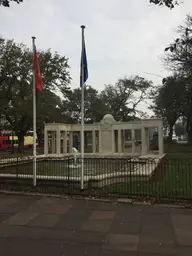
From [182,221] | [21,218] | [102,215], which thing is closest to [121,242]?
[102,215]

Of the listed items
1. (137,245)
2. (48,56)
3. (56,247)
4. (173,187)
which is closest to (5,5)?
(56,247)

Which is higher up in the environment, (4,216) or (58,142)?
(58,142)

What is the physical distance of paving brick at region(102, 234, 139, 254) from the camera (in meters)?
6.06

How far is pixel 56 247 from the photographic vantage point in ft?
20.0

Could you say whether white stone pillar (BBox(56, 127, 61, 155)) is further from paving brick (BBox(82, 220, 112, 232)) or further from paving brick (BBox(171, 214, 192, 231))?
paving brick (BBox(82, 220, 112, 232))

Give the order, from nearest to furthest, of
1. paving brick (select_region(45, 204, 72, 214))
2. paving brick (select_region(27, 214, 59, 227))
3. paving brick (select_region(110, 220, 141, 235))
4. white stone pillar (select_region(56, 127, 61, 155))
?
paving brick (select_region(110, 220, 141, 235)), paving brick (select_region(27, 214, 59, 227)), paving brick (select_region(45, 204, 72, 214)), white stone pillar (select_region(56, 127, 61, 155))

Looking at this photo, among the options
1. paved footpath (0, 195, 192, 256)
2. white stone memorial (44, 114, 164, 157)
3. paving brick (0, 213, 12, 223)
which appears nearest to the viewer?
paved footpath (0, 195, 192, 256)

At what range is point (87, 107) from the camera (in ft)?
220

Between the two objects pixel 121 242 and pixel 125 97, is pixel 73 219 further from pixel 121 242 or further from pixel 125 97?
pixel 125 97

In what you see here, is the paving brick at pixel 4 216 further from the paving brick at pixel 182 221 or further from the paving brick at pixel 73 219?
the paving brick at pixel 182 221

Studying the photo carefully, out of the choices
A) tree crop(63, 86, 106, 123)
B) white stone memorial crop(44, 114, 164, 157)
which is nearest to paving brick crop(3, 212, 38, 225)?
white stone memorial crop(44, 114, 164, 157)

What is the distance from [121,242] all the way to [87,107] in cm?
6117

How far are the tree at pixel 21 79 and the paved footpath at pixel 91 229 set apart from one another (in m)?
30.7

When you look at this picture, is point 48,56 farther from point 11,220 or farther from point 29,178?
point 11,220
